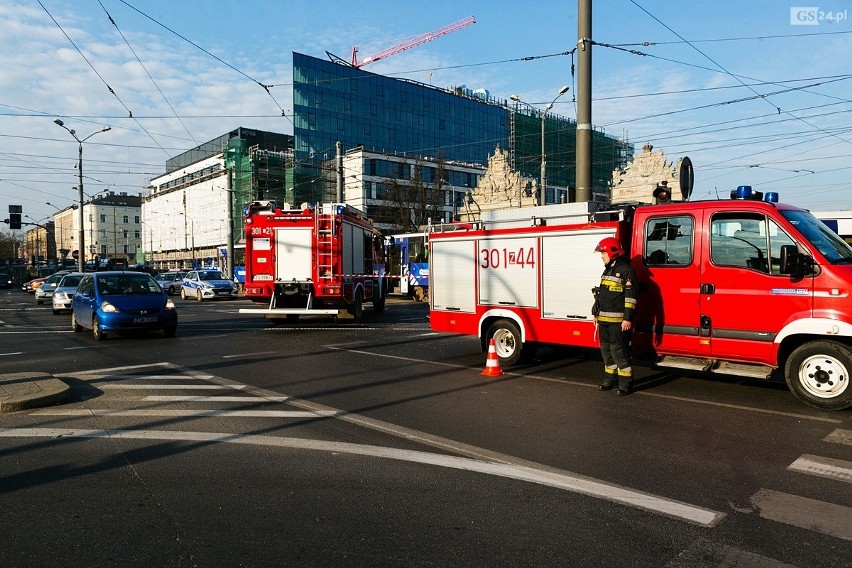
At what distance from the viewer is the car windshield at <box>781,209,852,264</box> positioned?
7.21m

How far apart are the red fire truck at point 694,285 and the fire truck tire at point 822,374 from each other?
0.01 meters

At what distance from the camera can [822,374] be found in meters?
7.07

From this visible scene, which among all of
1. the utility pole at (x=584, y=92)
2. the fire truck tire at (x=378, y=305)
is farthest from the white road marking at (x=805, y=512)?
the fire truck tire at (x=378, y=305)

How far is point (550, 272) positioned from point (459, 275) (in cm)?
200

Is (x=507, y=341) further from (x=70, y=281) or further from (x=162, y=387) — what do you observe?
(x=70, y=281)

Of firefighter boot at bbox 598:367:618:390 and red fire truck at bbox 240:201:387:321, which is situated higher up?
red fire truck at bbox 240:201:387:321

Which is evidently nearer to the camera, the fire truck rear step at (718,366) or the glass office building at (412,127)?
the fire truck rear step at (718,366)

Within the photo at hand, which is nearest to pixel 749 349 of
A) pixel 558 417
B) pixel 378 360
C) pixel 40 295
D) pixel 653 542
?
pixel 558 417

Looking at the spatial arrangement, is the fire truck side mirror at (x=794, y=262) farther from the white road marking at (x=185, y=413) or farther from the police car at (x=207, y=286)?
the police car at (x=207, y=286)

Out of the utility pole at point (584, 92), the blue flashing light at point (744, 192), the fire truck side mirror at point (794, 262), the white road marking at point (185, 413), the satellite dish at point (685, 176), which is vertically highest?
the utility pole at point (584, 92)

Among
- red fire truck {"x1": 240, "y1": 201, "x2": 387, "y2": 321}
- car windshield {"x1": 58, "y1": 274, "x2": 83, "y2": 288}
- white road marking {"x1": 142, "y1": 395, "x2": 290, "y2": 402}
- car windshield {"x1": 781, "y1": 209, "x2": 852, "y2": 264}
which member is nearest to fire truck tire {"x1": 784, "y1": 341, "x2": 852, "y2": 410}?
car windshield {"x1": 781, "y1": 209, "x2": 852, "y2": 264}

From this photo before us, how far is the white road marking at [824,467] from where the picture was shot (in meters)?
5.06

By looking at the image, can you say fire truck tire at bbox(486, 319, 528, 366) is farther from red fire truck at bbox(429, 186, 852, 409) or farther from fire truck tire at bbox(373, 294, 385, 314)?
fire truck tire at bbox(373, 294, 385, 314)

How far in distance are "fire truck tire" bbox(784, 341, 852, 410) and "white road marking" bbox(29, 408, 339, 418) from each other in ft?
17.5
